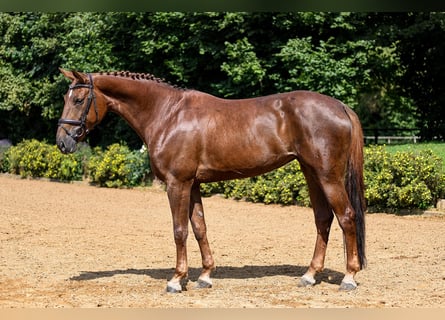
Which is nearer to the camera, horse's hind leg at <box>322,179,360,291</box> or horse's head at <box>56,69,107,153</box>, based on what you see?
horse's hind leg at <box>322,179,360,291</box>

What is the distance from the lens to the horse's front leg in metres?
6.04

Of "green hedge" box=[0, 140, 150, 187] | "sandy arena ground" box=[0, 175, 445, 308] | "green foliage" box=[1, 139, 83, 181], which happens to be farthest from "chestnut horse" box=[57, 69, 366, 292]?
"green foliage" box=[1, 139, 83, 181]

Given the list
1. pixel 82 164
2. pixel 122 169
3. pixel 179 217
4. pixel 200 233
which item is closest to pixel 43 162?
pixel 82 164

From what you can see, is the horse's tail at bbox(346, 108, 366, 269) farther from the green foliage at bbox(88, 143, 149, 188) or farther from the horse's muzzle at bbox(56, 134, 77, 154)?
the green foliage at bbox(88, 143, 149, 188)

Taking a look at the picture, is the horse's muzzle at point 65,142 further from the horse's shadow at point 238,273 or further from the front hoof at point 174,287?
the front hoof at point 174,287

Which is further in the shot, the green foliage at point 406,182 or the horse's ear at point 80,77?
the green foliage at point 406,182

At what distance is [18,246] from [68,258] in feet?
4.24

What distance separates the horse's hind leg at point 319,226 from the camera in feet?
20.8

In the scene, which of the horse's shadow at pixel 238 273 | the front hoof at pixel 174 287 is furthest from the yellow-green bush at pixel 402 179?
the front hoof at pixel 174 287

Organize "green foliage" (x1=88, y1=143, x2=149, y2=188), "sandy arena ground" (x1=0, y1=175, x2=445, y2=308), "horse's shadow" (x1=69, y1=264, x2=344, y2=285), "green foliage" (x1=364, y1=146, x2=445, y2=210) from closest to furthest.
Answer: "sandy arena ground" (x1=0, y1=175, x2=445, y2=308) < "horse's shadow" (x1=69, y1=264, x2=344, y2=285) < "green foliage" (x1=364, y1=146, x2=445, y2=210) < "green foliage" (x1=88, y1=143, x2=149, y2=188)

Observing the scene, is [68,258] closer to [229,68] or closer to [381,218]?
[381,218]

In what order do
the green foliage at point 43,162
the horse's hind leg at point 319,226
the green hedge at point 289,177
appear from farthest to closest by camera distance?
1. the green foliage at point 43,162
2. the green hedge at point 289,177
3. the horse's hind leg at point 319,226

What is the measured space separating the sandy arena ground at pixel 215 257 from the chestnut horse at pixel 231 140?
1.44 feet

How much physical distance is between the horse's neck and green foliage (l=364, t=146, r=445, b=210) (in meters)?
6.82
